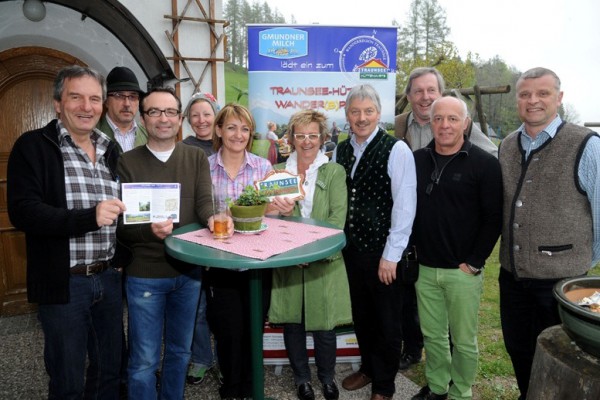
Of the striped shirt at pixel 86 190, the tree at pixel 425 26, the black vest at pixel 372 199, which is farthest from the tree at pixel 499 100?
the striped shirt at pixel 86 190

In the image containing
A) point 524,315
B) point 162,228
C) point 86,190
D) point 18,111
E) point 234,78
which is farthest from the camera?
point 234,78

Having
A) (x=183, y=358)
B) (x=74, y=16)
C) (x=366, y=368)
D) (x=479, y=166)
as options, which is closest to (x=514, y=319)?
(x=479, y=166)

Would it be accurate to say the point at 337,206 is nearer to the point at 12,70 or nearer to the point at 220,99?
the point at 220,99

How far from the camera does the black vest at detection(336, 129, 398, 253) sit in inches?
105

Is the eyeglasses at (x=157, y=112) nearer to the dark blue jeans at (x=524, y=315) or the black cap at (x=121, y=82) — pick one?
the black cap at (x=121, y=82)

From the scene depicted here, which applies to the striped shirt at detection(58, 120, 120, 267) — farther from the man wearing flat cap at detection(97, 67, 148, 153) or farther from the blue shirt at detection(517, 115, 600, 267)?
the blue shirt at detection(517, 115, 600, 267)

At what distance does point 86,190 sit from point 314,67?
2.89 meters

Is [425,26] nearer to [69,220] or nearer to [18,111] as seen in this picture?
[18,111]

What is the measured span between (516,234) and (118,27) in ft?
13.3

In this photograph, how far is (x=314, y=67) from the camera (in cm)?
435

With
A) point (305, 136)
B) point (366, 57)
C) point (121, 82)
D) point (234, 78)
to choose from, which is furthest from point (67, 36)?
point (234, 78)

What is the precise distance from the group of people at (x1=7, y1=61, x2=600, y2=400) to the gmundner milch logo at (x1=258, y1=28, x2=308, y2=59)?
153 cm

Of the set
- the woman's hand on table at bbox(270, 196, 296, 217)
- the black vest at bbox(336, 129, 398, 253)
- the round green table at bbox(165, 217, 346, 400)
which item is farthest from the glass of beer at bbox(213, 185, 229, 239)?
the black vest at bbox(336, 129, 398, 253)

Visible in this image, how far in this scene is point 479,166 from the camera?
254cm
